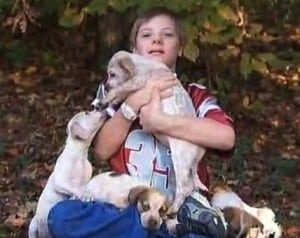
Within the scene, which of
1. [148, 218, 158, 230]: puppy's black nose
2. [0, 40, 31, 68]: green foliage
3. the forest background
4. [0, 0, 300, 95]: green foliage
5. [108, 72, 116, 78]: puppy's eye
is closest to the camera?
[148, 218, 158, 230]: puppy's black nose

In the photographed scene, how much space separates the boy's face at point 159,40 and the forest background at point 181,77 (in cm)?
138

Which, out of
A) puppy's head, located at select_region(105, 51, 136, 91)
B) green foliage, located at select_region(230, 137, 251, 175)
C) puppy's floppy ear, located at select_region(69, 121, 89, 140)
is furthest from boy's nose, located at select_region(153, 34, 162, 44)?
green foliage, located at select_region(230, 137, 251, 175)

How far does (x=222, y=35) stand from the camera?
616 centimetres

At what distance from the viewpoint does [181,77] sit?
24.4ft

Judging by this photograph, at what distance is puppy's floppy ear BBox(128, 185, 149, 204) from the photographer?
3906 mm

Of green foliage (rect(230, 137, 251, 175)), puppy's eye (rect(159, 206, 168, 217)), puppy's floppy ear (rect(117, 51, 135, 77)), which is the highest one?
puppy's floppy ear (rect(117, 51, 135, 77))

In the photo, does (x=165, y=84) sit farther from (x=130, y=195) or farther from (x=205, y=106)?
(x=130, y=195)

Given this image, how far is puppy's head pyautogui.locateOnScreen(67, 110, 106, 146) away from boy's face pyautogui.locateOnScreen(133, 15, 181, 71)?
29 centimetres

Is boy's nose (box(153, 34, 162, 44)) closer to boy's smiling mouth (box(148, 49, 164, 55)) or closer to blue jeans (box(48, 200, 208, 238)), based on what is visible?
boy's smiling mouth (box(148, 49, 164, 55))

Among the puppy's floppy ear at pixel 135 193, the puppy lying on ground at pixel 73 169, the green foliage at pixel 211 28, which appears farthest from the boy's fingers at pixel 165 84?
the green foliage at pixel 211 28

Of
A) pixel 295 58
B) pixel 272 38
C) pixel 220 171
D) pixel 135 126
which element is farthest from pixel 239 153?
pixel 135 126

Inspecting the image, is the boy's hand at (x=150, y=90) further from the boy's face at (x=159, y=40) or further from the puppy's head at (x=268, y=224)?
the puppy's head at (x=268, y=224)

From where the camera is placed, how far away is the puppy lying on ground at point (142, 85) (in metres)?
4.01

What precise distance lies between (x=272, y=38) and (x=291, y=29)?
42 cm
